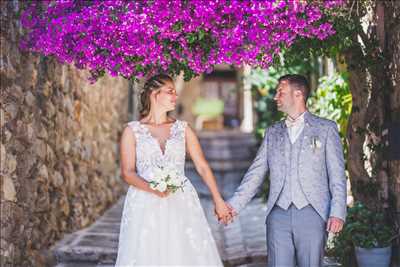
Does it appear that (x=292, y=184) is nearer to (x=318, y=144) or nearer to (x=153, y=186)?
(x=318, y=144)

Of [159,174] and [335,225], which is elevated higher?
[159,174]

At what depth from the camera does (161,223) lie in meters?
3.59

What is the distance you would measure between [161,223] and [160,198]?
0.50 feet

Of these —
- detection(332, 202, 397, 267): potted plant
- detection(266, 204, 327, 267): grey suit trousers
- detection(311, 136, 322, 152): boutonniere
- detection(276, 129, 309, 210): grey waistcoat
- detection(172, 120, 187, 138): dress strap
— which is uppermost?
detection(172, 120, 187, 138): dress strap

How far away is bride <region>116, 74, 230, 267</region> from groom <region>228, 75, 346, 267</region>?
1.28 feet

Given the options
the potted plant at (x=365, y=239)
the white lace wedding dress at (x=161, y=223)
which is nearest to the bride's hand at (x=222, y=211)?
the white lace wedding dress at (x=161, y=223)

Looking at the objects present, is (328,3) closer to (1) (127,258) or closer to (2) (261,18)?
(2) (261,18)

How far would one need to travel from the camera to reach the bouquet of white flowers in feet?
11.2

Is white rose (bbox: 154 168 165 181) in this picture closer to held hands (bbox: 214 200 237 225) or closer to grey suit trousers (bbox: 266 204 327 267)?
Answer: held hands (bbox: 214 200 237 225)

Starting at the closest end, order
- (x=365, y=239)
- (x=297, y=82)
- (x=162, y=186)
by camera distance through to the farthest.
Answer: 1. (x=162, y=186)
2. (x=297, y=82)
3. (x=365, y=239)

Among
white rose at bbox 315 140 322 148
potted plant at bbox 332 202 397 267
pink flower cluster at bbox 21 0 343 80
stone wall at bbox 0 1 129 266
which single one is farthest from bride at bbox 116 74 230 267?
potted plant at bbox 332 202 397 267

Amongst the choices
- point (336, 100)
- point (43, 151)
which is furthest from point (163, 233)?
point (336, 100)

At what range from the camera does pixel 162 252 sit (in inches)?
139

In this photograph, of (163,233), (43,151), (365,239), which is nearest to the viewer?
(163,233)
